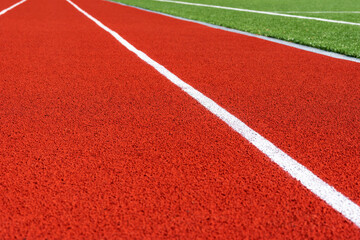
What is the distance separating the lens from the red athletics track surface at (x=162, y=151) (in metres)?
2.09

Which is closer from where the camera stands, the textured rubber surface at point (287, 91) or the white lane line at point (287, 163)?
the white lane line at point (287, 163)

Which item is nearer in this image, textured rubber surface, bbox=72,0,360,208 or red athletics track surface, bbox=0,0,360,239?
red athletics track surface, bbox=0,0,360,239

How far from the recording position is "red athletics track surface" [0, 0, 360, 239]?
2.09 meters

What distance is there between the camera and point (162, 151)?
9.68ft

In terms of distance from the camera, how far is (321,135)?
328cm

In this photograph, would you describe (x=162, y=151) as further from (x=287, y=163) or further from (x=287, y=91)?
(x=287, y=91)

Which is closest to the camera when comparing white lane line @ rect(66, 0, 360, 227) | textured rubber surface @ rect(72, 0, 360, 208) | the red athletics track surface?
the red athletics track surface

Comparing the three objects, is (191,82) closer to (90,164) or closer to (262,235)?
(90,164)

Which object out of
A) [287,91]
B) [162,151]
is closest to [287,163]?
[162,151]

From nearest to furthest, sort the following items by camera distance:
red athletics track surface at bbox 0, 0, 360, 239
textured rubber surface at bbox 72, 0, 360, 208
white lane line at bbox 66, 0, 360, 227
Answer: red athletics track surface at bbox 0, 0, 360, 239 → white lane line at bbox 66, 0, 360, 227 → textured rubber surface at bbox 72, 0, 360, 208

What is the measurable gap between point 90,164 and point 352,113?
2.55 metres

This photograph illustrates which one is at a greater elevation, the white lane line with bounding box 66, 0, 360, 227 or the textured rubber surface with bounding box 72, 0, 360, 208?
the white lane line with bounding box 66, 0, 360, 227

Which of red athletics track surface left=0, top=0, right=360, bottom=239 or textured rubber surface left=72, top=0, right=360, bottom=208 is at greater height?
red athletics track surface left=0, top=0, right=360, bottom=239

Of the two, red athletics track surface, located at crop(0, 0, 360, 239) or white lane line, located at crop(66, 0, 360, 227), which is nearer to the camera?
red athletics track surface, located at crop(0, 0, 360, 239)
